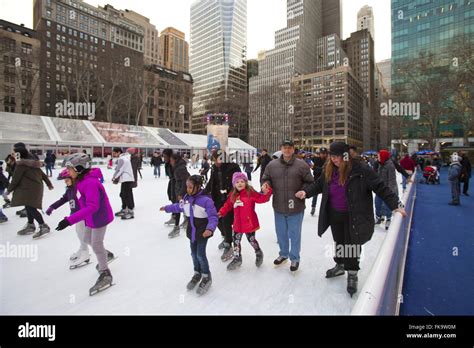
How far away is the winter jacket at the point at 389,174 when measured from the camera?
18.4 feet

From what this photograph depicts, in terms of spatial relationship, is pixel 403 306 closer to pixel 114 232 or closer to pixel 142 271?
pixel 142 271

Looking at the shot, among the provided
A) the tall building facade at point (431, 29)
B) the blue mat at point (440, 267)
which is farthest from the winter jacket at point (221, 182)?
the tall building facade at point (431, 29)

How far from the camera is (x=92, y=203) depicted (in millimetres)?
2709

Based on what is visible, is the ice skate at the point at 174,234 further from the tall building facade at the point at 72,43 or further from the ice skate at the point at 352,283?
the tall building facade at the point at 72,43

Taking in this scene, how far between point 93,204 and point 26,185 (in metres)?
3.07

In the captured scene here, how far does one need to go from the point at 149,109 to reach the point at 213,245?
2835 inches

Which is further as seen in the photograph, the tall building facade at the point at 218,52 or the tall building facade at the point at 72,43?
the tall building facade at the point at 218,52

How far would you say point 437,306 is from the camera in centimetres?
263

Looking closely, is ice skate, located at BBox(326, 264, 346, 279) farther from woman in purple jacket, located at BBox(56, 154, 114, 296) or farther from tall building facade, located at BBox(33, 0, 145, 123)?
tall building facade, located at BBox(33, 0, 145, 123)

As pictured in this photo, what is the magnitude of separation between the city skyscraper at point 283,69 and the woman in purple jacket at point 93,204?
39064mm

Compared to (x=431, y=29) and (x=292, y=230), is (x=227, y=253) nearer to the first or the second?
(x=292, y=230)
